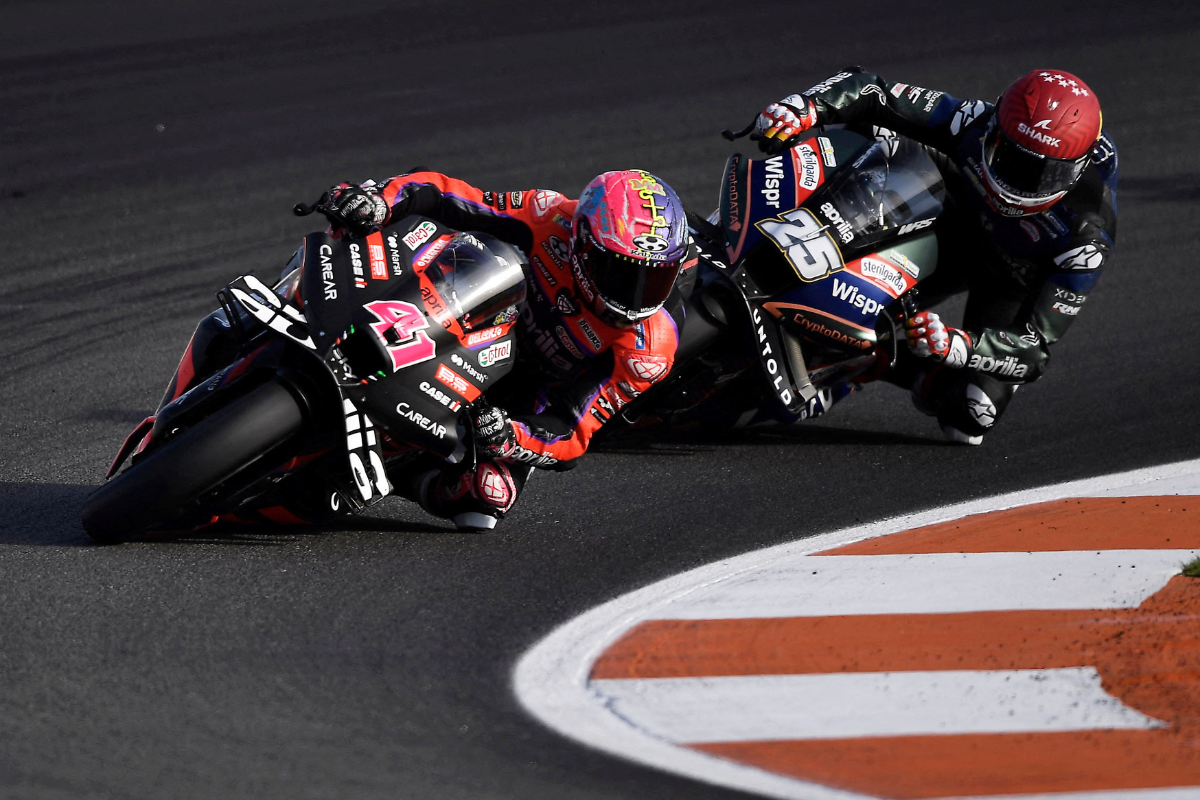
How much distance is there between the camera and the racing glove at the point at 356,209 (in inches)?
205

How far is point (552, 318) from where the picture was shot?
5535mm

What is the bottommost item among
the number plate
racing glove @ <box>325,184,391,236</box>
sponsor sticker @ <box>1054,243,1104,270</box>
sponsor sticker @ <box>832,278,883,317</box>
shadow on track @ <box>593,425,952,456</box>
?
shadow on track @ <box>593,425,952,456</box>

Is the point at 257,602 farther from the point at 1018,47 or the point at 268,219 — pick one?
the point at 1018,47

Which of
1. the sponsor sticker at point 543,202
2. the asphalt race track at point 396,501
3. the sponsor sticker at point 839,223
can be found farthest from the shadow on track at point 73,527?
the sponsor sticker at point 839,223

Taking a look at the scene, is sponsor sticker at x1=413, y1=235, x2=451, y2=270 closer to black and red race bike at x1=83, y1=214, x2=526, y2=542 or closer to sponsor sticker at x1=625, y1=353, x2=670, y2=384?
black and red race bike at x1=83, y1=214, x2=526, y2=542

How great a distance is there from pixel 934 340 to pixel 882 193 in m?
0.71

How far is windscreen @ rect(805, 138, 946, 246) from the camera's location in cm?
633

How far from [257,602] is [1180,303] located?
6.30 meters

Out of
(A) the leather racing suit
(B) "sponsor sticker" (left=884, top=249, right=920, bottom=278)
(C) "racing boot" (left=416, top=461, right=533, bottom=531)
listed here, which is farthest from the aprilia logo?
(C) "racing boot" (left=416, top=461, right=533, bottom=531)

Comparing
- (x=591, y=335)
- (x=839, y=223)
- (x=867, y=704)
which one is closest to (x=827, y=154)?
(x=839, y=223)

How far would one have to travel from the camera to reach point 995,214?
6555mm

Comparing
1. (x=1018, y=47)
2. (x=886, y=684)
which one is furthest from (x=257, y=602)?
(x=1018, y=47)

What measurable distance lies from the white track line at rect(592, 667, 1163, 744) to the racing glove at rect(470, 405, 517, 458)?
1.28m

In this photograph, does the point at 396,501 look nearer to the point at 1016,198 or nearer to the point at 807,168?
the point at 807,168
